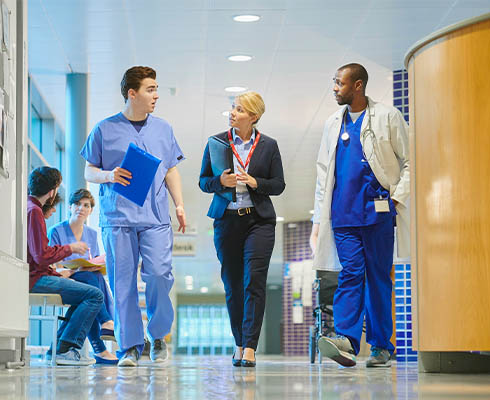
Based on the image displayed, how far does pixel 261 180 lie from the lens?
473 centimetres

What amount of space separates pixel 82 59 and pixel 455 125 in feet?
21.9

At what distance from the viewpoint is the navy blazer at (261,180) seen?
186 inches

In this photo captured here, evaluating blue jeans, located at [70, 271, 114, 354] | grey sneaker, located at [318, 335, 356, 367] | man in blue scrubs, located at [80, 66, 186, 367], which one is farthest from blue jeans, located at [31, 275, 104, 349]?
grey sneaker, located at [318, 335, 356, 367]

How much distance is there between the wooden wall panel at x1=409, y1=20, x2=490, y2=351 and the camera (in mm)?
3014

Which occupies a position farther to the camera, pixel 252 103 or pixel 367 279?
pixel 252 103

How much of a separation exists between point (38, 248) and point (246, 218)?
4.79 feet

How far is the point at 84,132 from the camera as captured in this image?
943 cm

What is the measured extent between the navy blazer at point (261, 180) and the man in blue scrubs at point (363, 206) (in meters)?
0.25

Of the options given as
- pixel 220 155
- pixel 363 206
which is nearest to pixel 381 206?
pixel 363 206

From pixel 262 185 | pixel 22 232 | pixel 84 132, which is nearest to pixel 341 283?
pixel 262 185

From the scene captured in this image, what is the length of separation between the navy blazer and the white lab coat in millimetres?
253

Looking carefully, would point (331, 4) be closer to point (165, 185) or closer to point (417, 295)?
point (165, 185)

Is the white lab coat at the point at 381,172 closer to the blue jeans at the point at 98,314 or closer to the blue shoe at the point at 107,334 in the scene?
the blue shoe at the point at 107,334

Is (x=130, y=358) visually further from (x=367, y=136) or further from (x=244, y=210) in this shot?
(x=367, y=136)
